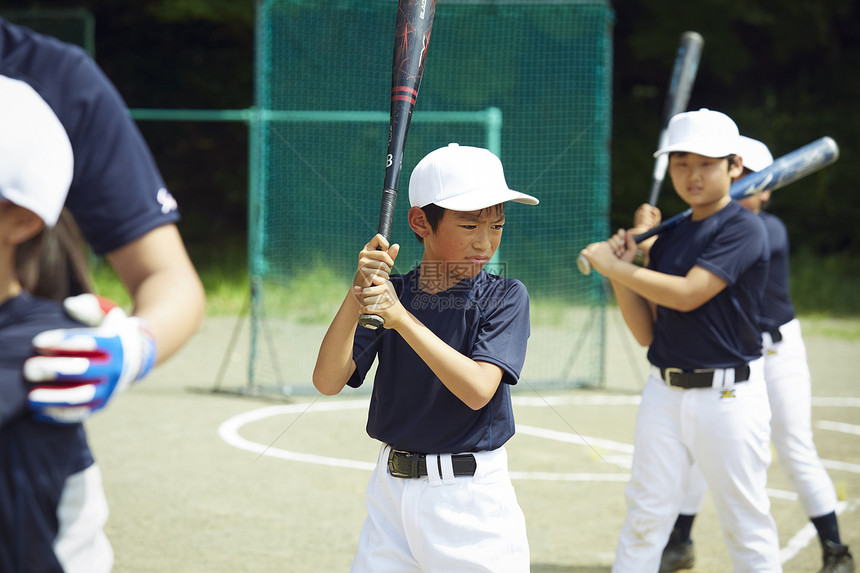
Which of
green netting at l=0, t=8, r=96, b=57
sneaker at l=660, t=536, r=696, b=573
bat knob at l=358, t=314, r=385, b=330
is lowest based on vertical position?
sneaker at l=660, t=536, r=696, b=573

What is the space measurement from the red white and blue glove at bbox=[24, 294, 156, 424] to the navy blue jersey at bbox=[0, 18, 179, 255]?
27 cm

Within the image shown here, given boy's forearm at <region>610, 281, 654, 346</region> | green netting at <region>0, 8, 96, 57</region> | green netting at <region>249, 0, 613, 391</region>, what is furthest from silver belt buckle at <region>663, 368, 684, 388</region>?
green netting at <region>0, 8, 96, 57</region>

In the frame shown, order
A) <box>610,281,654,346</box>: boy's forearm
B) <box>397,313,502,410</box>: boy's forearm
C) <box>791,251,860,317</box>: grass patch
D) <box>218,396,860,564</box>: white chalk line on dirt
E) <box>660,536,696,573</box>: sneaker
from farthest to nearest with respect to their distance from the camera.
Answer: <box>791,251,860,317</box>: grass patch < <box>218,396,860,564</box>: white chalk line on dirt < <box>660,536,696,573</box>: sneaker < <box>610,281,654,346</box>: boy's forearm < <box>397,313,502,410</box>: boy's forearm

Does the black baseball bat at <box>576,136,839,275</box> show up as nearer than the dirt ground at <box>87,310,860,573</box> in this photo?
Yes

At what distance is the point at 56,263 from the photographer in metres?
1.78

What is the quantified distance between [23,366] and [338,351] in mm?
1131

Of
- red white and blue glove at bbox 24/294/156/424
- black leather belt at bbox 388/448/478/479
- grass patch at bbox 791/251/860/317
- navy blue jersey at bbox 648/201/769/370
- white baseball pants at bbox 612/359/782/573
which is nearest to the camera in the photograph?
red white and blue glove at bbox 24/294/156/424

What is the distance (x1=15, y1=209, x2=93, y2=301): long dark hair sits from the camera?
1739mm

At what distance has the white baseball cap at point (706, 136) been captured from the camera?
3.85 m

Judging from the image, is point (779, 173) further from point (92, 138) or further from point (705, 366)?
point (92, 138)

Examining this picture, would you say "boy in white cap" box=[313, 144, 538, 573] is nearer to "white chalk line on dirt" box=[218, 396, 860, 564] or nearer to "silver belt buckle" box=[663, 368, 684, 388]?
"silver belt buckle" box=[663, 368, 684, 388]

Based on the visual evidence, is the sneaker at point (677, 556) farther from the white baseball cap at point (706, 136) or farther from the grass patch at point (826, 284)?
the grass patch at point (826, 284)

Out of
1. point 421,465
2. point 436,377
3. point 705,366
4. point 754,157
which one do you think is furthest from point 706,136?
point 421,465

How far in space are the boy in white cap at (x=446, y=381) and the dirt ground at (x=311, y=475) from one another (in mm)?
1932
